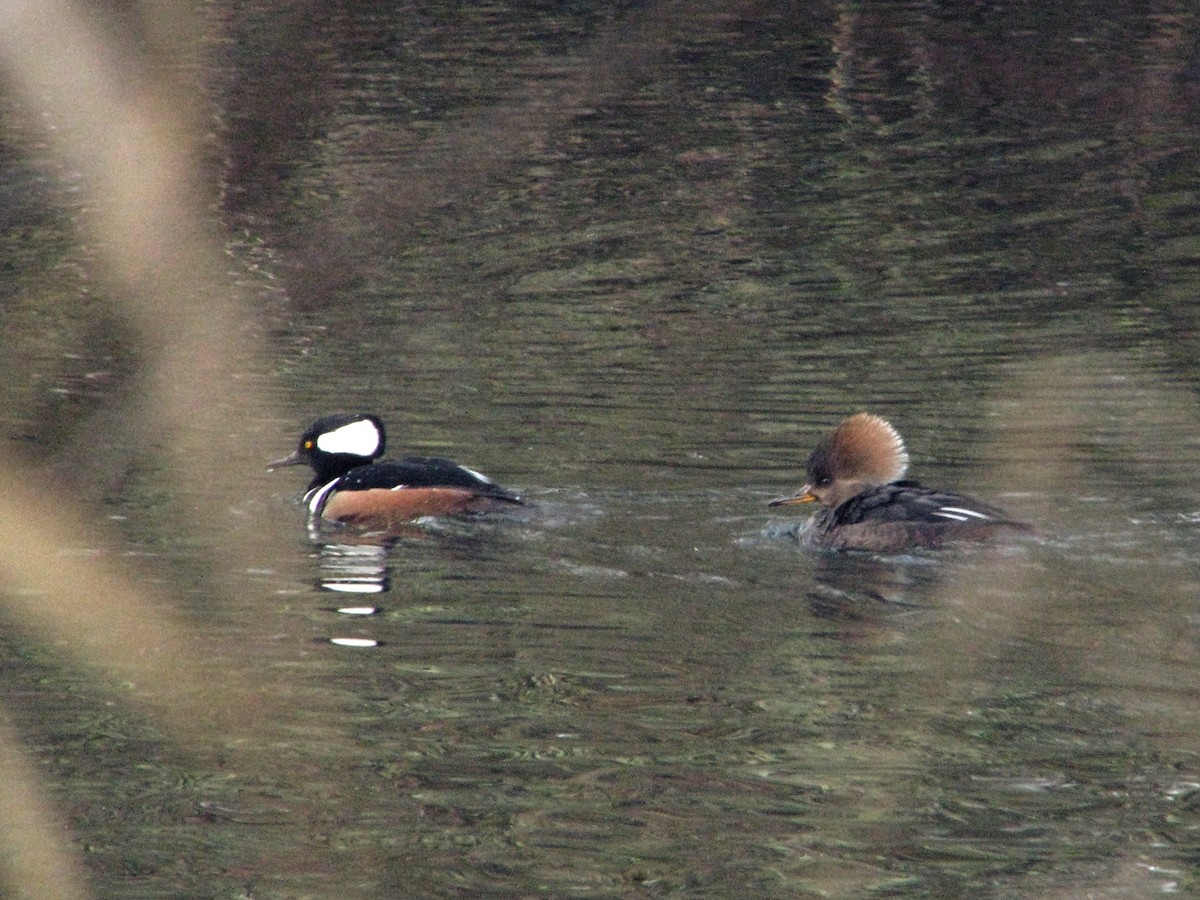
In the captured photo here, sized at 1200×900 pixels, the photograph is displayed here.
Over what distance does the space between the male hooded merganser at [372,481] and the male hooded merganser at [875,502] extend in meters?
1.43

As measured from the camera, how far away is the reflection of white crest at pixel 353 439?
10.2m

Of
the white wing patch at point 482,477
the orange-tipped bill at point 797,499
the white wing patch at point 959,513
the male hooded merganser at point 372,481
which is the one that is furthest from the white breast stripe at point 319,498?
the white wing patch at point 959,513

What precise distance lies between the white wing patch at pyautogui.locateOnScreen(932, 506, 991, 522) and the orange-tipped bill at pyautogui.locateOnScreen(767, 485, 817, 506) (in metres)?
0.88

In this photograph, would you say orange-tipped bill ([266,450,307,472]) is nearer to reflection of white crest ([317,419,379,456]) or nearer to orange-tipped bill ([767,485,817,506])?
reflection of white crest ([317,419,379,456])

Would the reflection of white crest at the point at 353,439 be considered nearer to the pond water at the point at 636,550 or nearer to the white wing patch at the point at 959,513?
the pond water at the point at 636,550

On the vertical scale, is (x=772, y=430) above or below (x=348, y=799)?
above

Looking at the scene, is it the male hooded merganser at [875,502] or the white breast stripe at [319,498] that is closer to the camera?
the male hooded merganser at [875,502]

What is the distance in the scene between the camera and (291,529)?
30.9 feet

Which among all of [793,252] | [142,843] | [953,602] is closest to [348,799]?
[142,843]

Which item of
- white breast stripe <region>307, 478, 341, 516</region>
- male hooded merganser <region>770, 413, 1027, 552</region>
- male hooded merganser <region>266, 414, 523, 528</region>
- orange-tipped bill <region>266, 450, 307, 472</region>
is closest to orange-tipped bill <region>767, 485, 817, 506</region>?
male hooded merganser <region>770, 413, 1027, 552</region>

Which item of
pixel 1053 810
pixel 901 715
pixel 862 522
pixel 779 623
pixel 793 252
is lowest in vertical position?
pixel 1053 810

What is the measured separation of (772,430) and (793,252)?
20.5 feet

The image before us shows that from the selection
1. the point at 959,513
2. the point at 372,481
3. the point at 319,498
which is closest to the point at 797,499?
the point at 959,513

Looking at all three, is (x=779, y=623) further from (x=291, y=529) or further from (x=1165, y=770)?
(x=291, y=529)
